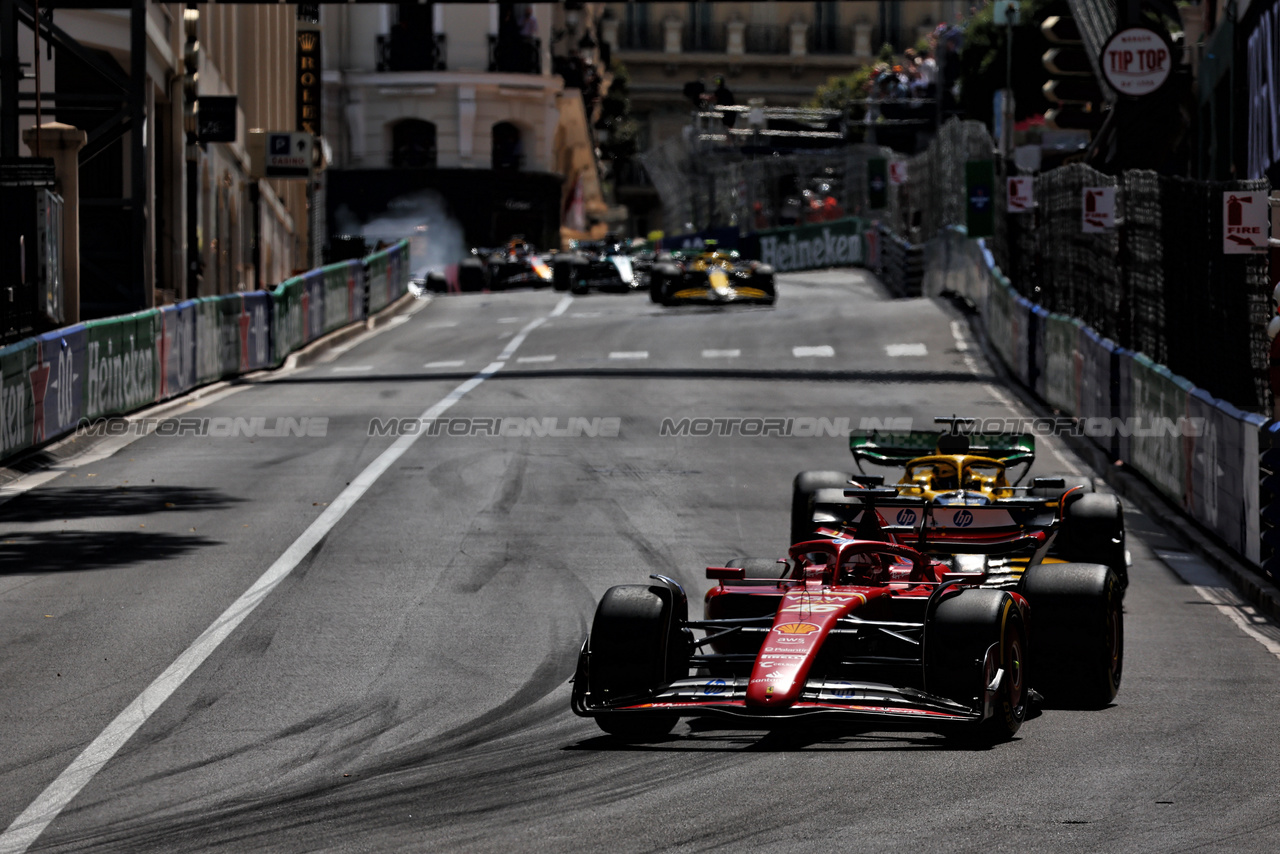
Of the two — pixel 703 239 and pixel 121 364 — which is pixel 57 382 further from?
pixel 703 239

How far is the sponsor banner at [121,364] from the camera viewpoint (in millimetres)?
20828

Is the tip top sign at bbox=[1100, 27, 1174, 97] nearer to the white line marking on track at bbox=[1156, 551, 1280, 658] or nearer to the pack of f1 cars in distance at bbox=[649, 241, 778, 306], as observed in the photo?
the white line marking on track at bbox=[1156, 551, 1280, 658]

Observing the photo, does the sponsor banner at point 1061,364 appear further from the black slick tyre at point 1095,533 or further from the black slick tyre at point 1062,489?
the black slick tyre at point 1095,533

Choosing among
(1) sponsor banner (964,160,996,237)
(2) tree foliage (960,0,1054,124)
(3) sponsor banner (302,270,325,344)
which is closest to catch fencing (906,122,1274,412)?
(1) sponsor banner (964,160,996,237)

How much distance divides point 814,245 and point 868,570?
4786cm

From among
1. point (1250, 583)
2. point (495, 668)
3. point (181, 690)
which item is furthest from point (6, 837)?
point (1250, 583)

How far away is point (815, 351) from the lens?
31.4m

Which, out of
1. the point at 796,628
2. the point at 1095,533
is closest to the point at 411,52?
the point at 1095,533

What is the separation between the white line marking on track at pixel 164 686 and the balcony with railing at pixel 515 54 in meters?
56.2

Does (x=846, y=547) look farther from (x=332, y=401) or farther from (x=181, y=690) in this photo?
(x=332, y=401)

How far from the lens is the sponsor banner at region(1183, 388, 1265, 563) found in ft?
42.7

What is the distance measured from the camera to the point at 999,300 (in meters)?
29.9

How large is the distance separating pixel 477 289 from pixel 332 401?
3023 centimetres

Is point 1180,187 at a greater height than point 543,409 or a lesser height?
greater
